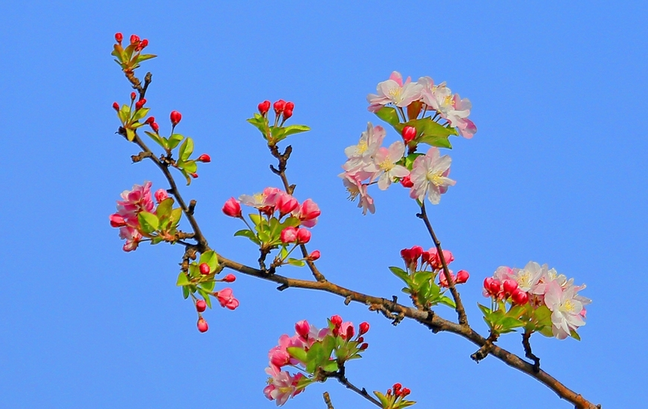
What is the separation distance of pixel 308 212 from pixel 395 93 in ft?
1.42

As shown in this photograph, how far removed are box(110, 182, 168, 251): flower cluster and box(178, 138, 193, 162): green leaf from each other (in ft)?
0.38

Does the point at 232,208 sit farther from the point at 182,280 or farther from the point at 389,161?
the point at 389,161

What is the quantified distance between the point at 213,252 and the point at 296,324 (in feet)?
1.45

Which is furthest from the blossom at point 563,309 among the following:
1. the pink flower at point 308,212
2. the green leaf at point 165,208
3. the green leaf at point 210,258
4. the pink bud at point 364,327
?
the green leaf at point 165,208

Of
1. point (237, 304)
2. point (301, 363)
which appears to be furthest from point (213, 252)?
point (301, 363)

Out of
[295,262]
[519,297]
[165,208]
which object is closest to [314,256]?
[295,262]

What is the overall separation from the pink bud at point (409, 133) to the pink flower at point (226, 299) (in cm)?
66

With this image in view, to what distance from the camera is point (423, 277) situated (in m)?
2.27

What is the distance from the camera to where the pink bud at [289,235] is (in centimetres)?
207

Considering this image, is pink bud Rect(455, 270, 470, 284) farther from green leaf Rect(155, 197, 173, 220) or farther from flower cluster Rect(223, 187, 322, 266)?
green leaf Rect(155, 197, 173, 220)

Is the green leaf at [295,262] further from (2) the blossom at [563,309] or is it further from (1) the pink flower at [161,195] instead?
(2) the blossom at [563,309]

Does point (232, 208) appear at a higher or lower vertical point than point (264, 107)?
lower

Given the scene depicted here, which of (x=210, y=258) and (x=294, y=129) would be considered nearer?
(x=210, y=258)

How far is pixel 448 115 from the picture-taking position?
7.27ft
